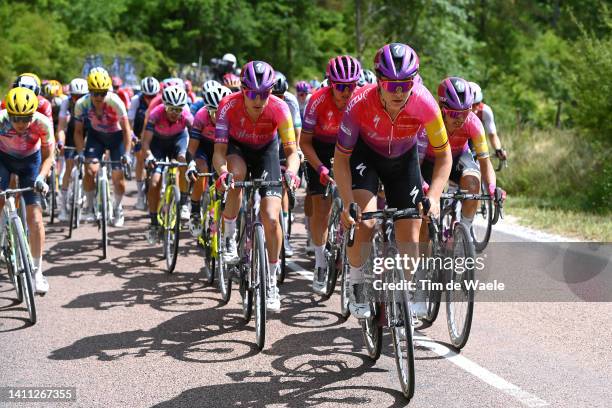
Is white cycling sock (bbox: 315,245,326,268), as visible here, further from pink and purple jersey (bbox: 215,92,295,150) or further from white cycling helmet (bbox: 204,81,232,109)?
white cycling helmet (bbox: 204,81,232,109)

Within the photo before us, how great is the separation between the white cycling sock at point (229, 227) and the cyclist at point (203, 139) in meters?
1.67

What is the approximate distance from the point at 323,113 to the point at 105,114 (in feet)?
12.8

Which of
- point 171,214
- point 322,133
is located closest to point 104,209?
point 171,214

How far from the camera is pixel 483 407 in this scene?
508cm

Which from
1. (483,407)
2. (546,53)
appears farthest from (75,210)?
(546,53)

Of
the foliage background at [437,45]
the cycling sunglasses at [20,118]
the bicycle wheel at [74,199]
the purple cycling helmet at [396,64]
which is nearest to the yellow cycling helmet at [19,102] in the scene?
the cycling sunglasses at [20,118]

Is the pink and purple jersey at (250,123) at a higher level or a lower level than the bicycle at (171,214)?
higher

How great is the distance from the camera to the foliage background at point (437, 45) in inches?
582

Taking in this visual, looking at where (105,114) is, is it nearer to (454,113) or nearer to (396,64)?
(454,113)

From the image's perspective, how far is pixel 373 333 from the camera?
5.98m

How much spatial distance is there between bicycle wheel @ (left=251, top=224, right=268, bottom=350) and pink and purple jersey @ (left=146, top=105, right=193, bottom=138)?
416 centimetres

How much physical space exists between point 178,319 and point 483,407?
3.28m

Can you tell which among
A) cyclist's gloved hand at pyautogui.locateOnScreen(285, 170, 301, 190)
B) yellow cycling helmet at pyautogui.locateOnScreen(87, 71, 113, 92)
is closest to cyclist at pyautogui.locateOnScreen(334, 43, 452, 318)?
cyclist's gloved hand at pyautogui.locateOnScreen(285, 170, 301, 190)

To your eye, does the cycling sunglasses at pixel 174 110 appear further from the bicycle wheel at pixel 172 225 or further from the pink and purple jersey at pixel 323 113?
the pink and purple jersey at pixel 323 113
